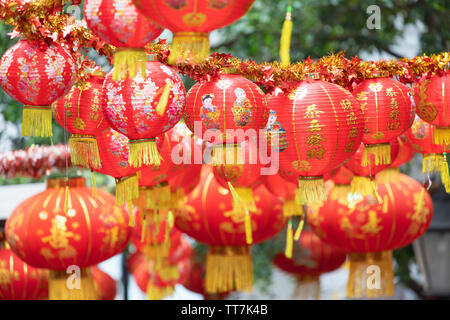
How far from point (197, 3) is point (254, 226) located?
1778 millimetres

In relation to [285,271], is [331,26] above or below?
above

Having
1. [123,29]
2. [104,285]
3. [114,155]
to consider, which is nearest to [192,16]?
[123,29]

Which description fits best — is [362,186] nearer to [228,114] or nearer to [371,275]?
[228,114]

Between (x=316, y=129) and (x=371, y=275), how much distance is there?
4.65 feet

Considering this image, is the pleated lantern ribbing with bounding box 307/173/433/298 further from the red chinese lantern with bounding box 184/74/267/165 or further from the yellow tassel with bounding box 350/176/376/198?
the red chinese lantern with bounding box 184/74/267/165

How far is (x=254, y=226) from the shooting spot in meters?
3.29

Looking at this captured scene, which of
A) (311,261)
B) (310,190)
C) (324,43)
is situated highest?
(324,43)

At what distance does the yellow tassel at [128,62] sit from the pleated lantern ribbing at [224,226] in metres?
1.32

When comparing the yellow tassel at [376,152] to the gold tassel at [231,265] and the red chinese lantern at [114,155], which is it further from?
the gold tassel at [231,265]

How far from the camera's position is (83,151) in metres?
2.31

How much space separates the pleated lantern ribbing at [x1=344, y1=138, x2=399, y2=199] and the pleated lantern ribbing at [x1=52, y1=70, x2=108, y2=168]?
0.88m

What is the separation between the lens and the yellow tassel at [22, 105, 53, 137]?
7.00ft
